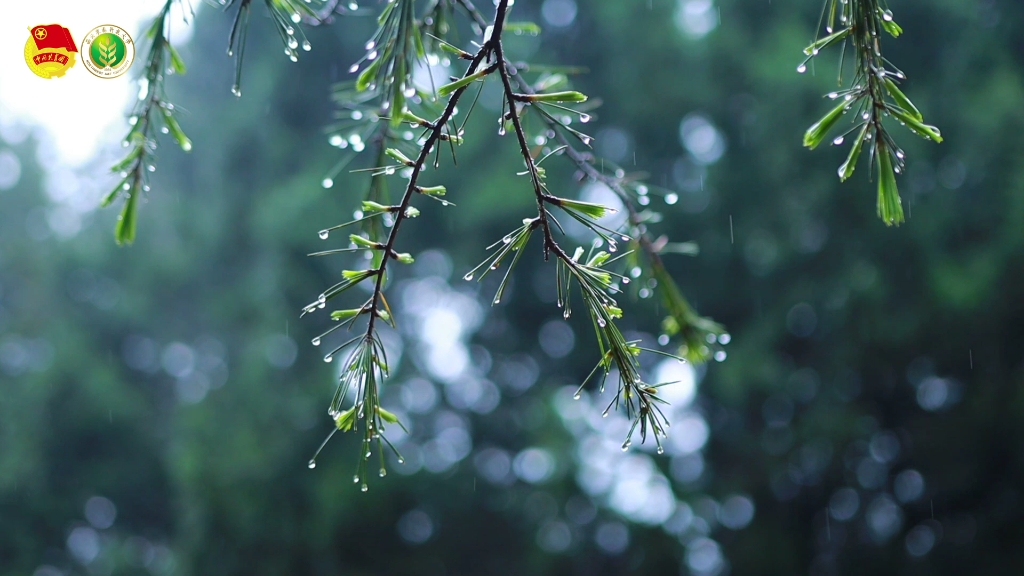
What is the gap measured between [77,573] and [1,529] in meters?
0.44

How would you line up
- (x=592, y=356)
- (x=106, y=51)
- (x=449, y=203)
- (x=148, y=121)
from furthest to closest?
1. (x=592, y=356)
2. (x=106, y=51)
3. (x=148, y=121)
4. (x=449, y=203)

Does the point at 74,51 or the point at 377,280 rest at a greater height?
the point at 74,51

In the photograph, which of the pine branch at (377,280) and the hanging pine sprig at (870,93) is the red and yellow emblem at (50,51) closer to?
the pine branch at (377,280)

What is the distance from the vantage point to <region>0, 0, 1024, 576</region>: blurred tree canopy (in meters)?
2.96

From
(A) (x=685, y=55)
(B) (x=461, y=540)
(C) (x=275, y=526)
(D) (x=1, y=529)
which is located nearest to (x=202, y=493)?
(C) (x=275, y=526)

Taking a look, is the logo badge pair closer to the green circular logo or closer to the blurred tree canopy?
the green circular logo

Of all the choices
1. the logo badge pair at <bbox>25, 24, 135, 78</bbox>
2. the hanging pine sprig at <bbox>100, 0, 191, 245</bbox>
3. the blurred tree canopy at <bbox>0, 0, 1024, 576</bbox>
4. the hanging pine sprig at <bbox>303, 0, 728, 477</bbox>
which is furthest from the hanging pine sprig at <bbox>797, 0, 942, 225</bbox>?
the blurred tree canopy at <bbox>0, 0, 1024, 576</bbox>

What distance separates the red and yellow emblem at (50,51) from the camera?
1088 millimetres

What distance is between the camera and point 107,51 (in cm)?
108

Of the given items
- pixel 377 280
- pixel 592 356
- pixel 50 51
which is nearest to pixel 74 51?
pixel 50 51

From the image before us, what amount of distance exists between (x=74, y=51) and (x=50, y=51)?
36 mm

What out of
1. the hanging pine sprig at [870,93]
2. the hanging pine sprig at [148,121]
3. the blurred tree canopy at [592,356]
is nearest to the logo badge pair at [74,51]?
the hanging pine sprig at [148,121]

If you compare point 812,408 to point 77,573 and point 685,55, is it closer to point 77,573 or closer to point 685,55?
point 685,55

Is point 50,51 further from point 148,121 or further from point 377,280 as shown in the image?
point 377,280
